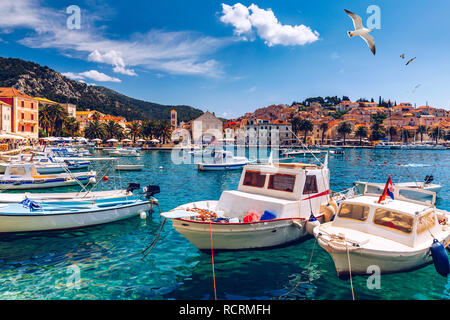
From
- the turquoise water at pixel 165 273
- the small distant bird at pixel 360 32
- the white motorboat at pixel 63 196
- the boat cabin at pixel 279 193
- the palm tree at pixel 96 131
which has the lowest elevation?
the turquoise water at pixel 165 273

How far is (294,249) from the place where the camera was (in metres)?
11.3

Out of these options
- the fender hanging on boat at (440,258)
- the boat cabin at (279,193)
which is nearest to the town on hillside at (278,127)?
the boat cabin at (279,193)

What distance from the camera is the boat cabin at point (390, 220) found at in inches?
336

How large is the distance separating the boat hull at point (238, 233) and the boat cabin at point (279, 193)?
0.61m

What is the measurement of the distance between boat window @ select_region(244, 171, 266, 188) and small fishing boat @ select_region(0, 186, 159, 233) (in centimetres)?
598

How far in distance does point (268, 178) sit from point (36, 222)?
35.2 feet

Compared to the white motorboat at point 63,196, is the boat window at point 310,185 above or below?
above

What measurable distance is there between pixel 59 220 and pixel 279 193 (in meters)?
10.3

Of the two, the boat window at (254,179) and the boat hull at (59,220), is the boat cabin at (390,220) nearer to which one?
the boat window at (254,179)

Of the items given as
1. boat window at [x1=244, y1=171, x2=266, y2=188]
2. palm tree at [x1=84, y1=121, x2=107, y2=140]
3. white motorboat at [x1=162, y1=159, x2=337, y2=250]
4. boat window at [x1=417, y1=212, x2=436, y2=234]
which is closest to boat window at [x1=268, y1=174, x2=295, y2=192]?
white motorboat at [x1=162, y1=159, x2=337, y2=250]

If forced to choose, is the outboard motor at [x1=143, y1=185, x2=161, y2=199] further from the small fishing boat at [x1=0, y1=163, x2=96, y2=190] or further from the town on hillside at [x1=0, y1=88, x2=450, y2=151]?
the town on hillside at [x1=0, y1=88, x2=450, y2=151]

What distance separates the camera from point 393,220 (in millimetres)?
9062

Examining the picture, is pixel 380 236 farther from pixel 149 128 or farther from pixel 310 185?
pixel 149 128

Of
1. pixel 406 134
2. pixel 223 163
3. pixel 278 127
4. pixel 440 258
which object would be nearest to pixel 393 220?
pixel 440 258
